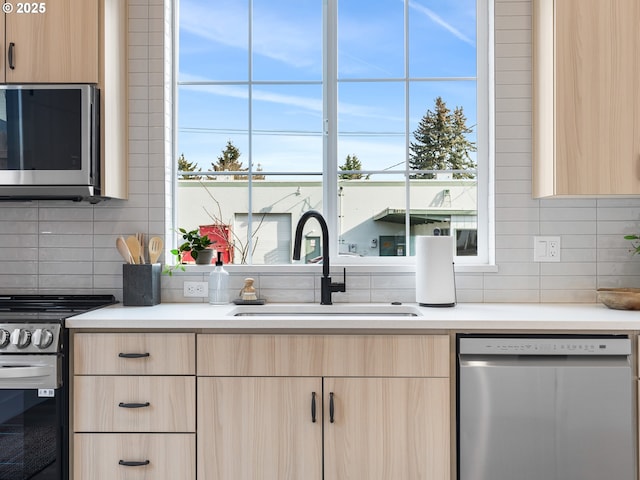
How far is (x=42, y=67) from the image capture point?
7.44 ft

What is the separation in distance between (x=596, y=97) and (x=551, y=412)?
1210mm

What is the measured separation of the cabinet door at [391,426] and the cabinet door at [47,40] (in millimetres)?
1625

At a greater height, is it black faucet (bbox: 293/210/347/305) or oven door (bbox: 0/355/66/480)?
black faucet (bbox: 293/210/347/305)

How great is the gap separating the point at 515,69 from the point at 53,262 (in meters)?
2.28

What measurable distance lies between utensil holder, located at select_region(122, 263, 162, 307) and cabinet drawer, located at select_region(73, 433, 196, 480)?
584 mm

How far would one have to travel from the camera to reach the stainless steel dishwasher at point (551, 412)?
1953mm

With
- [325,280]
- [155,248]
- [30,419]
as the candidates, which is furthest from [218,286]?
[30,419]

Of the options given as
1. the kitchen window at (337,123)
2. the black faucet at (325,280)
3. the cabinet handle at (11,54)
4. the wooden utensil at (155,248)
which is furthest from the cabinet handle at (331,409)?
the cabinet handle at (11,54)

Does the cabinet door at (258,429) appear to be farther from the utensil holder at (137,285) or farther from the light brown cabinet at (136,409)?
the utensil holder at (137,285)

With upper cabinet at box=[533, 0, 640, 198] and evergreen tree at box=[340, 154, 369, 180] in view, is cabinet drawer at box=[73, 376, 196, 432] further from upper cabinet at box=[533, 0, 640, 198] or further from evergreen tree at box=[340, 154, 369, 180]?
upper cabinet at box=[533, 0, 640, 198]

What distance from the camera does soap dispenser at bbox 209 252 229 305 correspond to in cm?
249

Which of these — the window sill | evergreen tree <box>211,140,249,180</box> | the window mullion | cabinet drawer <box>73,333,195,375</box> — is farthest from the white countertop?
evergreen tree <box>211,140,249,180</box>

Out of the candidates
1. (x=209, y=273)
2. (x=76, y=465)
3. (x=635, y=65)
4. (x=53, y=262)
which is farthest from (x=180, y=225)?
(x=635, y=65)

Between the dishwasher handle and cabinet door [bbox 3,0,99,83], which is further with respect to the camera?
cabinet door [bbox 3,0,99,83]
